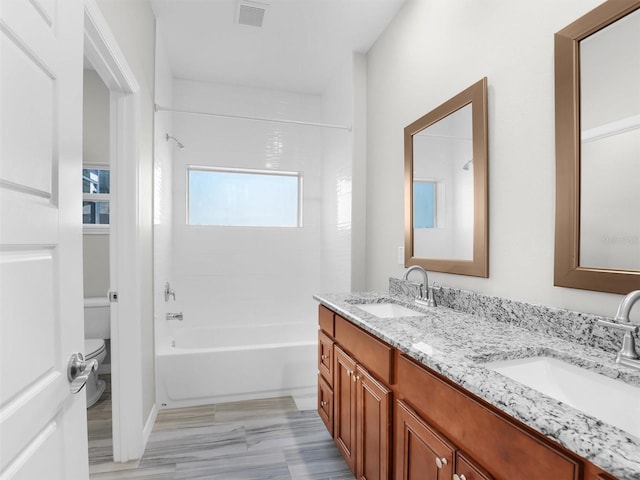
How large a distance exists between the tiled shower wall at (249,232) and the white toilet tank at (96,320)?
639mm

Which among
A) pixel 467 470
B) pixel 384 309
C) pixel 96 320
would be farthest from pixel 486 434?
pixel 96 320

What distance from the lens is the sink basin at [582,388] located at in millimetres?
864

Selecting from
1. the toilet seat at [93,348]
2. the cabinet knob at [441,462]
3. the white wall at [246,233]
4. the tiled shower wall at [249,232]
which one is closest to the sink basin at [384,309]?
the cabinet knob at [441,462]

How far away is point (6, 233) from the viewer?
0.65 m

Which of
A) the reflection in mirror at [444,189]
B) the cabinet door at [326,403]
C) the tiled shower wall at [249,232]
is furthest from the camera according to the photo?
the tiled shower wall at [249,232]

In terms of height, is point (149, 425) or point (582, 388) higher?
point (582, 388)

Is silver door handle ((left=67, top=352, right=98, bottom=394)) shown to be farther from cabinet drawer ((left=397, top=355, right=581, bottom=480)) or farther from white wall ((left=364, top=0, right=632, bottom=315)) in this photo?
white wall ((left=364, top=0, right=632, bottom=315))

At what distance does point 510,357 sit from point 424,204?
1188 mm

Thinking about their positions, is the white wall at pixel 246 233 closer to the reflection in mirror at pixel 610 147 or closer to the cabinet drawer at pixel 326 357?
the cabinet drawer at pixel 326 357

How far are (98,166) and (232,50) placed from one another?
1.56 m

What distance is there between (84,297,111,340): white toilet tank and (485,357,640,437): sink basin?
288cm

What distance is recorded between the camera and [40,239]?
30.5 inches

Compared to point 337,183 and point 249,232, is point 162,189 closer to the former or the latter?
point 249,232

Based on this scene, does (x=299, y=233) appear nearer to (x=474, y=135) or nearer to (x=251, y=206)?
(x=251, y=206)
